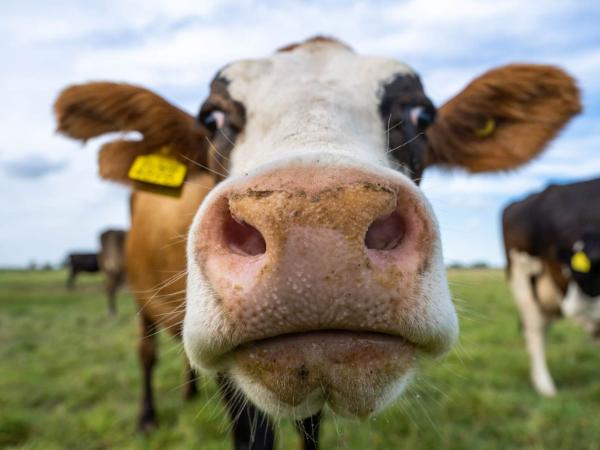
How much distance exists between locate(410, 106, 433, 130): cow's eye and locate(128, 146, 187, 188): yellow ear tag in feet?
4.36

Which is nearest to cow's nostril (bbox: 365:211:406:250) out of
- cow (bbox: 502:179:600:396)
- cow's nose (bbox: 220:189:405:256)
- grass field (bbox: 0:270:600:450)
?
cow's nose (bbox: 220:189:405:256)

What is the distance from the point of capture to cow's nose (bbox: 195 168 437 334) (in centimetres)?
107

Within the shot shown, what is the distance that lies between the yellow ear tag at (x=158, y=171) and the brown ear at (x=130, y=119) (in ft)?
0.26

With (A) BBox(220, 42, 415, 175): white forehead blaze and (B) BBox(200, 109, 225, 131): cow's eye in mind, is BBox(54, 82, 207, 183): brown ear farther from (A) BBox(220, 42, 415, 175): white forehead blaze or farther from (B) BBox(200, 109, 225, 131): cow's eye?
(A) BBox(220, 42, 415, 175): white forehead blaze

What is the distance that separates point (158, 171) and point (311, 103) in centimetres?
135

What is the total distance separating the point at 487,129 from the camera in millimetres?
3279

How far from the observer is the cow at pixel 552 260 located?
531cm

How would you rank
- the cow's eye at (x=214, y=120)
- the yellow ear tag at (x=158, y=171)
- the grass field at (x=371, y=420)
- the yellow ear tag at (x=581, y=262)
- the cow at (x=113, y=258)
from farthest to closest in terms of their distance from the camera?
1. the cow at (x=113, y=258)
2. the yellow ear tag at (x=581, y=262)
3. the grass field at (x=371, y=420)
4. the yellow ear tag at (x=158, y=171)
5. the cow's eye at (x=214, y=120)

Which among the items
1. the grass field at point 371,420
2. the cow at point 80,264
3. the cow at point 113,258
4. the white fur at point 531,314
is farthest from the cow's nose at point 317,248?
the cow at point 80,264

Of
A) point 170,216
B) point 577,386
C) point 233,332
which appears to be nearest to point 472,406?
point 577,386

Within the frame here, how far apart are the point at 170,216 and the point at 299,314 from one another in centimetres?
291

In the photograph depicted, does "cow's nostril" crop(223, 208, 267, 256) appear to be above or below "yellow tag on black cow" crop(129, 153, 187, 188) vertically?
below

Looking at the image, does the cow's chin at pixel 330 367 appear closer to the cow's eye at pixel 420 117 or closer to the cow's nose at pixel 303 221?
the cow's nose at pixel 303 221

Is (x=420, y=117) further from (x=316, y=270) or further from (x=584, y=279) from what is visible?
(x=584, y=279)
